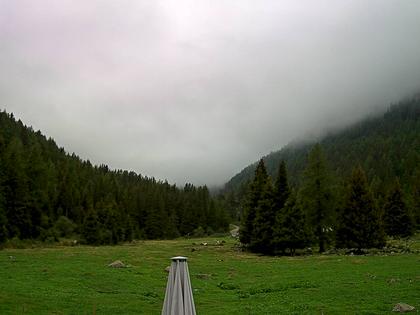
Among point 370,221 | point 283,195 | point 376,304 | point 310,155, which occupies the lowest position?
point 376,304

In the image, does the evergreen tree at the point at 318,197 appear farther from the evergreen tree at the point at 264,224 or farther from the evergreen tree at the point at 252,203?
the evergreen tree at the point at 252,203

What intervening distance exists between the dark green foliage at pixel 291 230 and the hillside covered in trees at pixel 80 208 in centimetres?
3966

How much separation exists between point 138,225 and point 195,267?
82.8 metres

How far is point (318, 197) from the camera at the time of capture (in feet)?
194

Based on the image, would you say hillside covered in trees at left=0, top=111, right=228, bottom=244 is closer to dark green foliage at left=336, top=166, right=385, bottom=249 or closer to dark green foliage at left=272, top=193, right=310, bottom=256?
dark green foliage at left=272, top=193, right=310, bottom=256

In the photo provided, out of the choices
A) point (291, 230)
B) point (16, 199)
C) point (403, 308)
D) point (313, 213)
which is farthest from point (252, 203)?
point (403, 308)

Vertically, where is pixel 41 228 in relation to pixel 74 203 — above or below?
below

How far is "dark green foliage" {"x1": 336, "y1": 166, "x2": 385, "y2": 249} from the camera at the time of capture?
53781 millimetres

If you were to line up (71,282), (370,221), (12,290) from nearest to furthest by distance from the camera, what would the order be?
(12,290), (71,282), (370,221)

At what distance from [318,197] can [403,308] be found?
1593 inches

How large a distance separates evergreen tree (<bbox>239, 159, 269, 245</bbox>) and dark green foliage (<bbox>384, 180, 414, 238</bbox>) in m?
26.5

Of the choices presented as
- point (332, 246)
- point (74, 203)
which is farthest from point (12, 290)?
point (74, 203)

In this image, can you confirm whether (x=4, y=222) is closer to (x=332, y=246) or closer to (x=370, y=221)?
(x=332, y=246)

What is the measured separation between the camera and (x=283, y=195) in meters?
60.8
